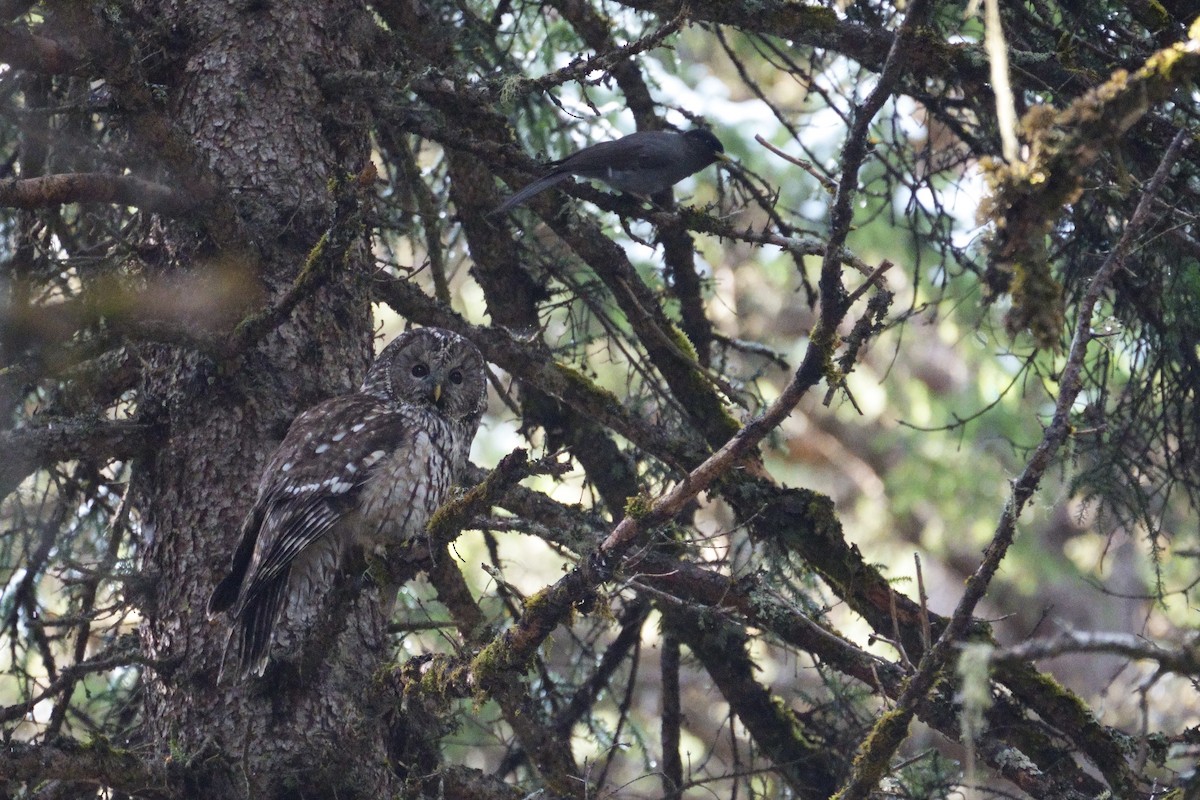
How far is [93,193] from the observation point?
3.64m

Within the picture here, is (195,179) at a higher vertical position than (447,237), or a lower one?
lower

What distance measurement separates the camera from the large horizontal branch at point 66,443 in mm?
3592

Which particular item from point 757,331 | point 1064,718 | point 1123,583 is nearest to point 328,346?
point 1064,718

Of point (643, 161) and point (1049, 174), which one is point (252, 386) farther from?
point (1049, 174)

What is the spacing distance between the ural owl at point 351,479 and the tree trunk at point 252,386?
0.39 ft

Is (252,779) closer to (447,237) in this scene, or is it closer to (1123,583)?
(447,237)

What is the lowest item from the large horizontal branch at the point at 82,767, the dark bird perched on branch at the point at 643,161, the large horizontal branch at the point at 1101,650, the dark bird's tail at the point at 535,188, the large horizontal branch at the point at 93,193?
the large horizontal branch at the point at 82,767

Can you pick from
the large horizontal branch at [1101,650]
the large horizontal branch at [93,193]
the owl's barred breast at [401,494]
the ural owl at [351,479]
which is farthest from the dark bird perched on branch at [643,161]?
the large horizontal branch at [1101,650]

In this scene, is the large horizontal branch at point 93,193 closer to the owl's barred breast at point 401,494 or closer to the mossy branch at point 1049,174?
the owl's barred breast at point 401,494

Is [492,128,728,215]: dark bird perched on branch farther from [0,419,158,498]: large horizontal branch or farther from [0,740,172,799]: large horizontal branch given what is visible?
[0,740,172,799]: large horizontal branch

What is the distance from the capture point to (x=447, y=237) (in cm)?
654

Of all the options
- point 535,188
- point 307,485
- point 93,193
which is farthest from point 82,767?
point 535,188

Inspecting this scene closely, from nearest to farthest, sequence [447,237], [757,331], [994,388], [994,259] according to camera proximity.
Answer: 1. [994,259]
2. [447,237]
3. [994,388]
4. [757,331]

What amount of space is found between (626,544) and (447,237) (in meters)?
3.97
